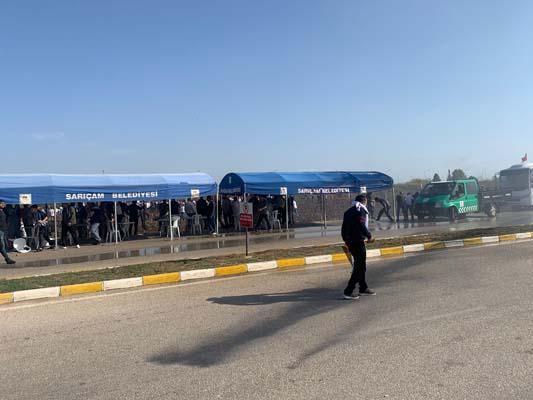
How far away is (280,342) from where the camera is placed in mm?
5719

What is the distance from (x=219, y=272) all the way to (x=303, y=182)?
39.4 ft

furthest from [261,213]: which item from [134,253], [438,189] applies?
[438,189]

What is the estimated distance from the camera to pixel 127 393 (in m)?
4.39

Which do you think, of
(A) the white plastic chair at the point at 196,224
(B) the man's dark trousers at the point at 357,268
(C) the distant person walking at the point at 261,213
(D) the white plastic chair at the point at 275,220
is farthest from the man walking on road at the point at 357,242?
(D) the white plastic chair at the point at 275,220

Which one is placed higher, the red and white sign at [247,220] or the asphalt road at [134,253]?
the red and white sign at [247,220]

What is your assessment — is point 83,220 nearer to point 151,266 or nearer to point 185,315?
point 151,266

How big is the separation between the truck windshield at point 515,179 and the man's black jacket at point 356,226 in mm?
25198

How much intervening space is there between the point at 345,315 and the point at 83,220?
626 inches

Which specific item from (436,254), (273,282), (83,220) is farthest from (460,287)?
(83,220)

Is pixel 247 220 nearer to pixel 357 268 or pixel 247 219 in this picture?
pixel 247 219

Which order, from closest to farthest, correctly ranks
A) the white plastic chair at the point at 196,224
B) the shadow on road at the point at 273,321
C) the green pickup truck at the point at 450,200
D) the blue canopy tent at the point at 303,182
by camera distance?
the shadow on road at the point at 273,321 < the blue canopy tent at the point at 303,182 < the white plastic chair at the point at 196,224 < the green pickup truck at the point at 450,200

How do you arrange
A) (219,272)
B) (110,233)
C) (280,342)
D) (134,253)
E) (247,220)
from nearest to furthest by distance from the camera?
(280,342)
(219,272)
(247,220)
(134,253)
(110,233)

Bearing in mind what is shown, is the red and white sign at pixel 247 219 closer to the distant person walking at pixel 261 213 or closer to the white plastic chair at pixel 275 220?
the distant person walking at pixel 261 213

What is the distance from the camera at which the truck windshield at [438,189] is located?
84.8 ft
